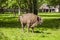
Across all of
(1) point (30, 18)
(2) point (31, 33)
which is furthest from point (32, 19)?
(2) point (31, 33)

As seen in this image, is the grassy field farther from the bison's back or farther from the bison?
the bison's back

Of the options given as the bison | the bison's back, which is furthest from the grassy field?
the bison's back

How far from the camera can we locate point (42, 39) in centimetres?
1410

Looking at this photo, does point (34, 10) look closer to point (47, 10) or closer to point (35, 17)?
point (35, 17)

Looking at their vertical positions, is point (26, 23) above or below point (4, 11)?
above

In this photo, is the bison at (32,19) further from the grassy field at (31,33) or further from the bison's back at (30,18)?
Result: the grassy field at (31,33)

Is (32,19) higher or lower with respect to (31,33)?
higher

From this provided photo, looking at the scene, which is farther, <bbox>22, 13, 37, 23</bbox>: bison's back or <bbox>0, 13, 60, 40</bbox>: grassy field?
<bbox>22, 13, 37, 23</bbox>: bison's back

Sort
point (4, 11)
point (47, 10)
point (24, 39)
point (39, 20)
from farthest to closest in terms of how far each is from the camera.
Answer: point (47, 10) < point (4, 11) < point (39, 20) < point (24, 39)

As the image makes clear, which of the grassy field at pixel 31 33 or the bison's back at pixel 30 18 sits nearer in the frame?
the grassy field at pixel 31 33

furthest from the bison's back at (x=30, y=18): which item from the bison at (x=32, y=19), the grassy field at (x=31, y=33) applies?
the grassy field at (x=31, y=33)

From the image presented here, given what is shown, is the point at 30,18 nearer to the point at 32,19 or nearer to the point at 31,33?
the point at 32,19

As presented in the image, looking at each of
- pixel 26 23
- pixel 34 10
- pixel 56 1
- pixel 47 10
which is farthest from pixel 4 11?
pixel 26 23

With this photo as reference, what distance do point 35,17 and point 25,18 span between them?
0.80m
